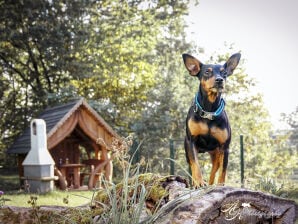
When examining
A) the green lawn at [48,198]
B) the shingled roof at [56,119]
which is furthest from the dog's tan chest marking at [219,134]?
the shingled roof at [56,119]

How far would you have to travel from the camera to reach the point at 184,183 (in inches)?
122

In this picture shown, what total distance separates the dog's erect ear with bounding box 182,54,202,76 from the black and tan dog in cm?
1

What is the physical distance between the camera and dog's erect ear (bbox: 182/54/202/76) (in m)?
4.05

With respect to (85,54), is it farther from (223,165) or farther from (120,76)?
(223,165)

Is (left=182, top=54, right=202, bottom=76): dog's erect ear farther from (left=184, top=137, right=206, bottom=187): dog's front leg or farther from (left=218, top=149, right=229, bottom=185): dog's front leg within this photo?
(left=218, top=149, right=229, bottom=185): dog's front leg

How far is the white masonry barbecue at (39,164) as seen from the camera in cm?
955

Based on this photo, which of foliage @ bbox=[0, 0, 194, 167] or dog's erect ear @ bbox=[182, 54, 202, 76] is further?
foliage @ bbox=[0, 0, 194, 167]

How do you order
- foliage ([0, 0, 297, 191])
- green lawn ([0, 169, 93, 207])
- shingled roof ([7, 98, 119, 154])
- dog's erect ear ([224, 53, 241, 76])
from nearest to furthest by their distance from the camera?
dog's erect ear ([224, 53, 241, 76])
green lawn ([0, 169, 93, 207])
shingled roof ([7, 98, 119, 154])
foliage ([0, 0, 297, 191])

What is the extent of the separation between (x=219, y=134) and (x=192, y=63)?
778mm

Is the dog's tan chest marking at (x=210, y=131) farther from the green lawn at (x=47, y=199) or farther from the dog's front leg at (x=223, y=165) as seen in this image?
the green lawn at (x=47, y=199)

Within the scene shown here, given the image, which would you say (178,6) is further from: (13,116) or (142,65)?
(13,116)

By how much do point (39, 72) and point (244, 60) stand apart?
8427 mm

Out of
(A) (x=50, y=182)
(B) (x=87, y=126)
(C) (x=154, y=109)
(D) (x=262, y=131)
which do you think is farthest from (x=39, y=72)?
(D) (x=262, y=131)

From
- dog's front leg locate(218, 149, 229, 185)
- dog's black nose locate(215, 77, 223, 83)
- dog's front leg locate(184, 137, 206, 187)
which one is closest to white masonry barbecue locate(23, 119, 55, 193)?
dog's front leg locate(184, 137, 206, 187)
